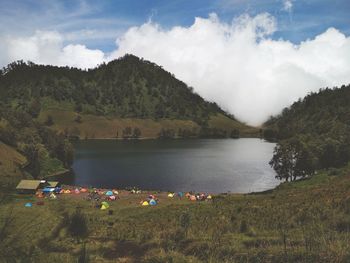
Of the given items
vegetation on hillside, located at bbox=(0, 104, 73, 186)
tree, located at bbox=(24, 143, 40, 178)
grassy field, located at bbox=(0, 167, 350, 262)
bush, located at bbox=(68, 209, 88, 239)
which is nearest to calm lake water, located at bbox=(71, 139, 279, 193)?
vegetation on hillside, located at bbox=(0, 104, 73, 186)

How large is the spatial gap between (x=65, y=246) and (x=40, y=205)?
48.0 meters

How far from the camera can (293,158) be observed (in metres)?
103

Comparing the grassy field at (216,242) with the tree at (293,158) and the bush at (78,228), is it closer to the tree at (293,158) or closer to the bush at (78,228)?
the bush at (78,228)

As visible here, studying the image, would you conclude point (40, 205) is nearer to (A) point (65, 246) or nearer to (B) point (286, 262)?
(A) point (65, 246)

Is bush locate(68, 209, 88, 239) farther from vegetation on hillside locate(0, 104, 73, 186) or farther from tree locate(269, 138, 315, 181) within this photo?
vegetation on hillside locate(0, 104, 73, 186)

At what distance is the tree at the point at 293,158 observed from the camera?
98500 millimetres

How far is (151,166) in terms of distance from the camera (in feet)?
484

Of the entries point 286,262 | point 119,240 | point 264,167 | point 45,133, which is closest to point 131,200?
point 119,240

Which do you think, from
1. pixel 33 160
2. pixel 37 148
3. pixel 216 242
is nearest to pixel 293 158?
pixel 37 148

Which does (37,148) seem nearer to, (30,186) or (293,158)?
(30,186)

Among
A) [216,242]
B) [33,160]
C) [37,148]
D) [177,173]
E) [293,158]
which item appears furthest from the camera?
[177,173]

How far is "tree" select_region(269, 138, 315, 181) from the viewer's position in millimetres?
98500

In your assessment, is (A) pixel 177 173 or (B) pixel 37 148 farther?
(A) pixel 177 173

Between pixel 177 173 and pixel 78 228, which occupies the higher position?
pixel 177 173
